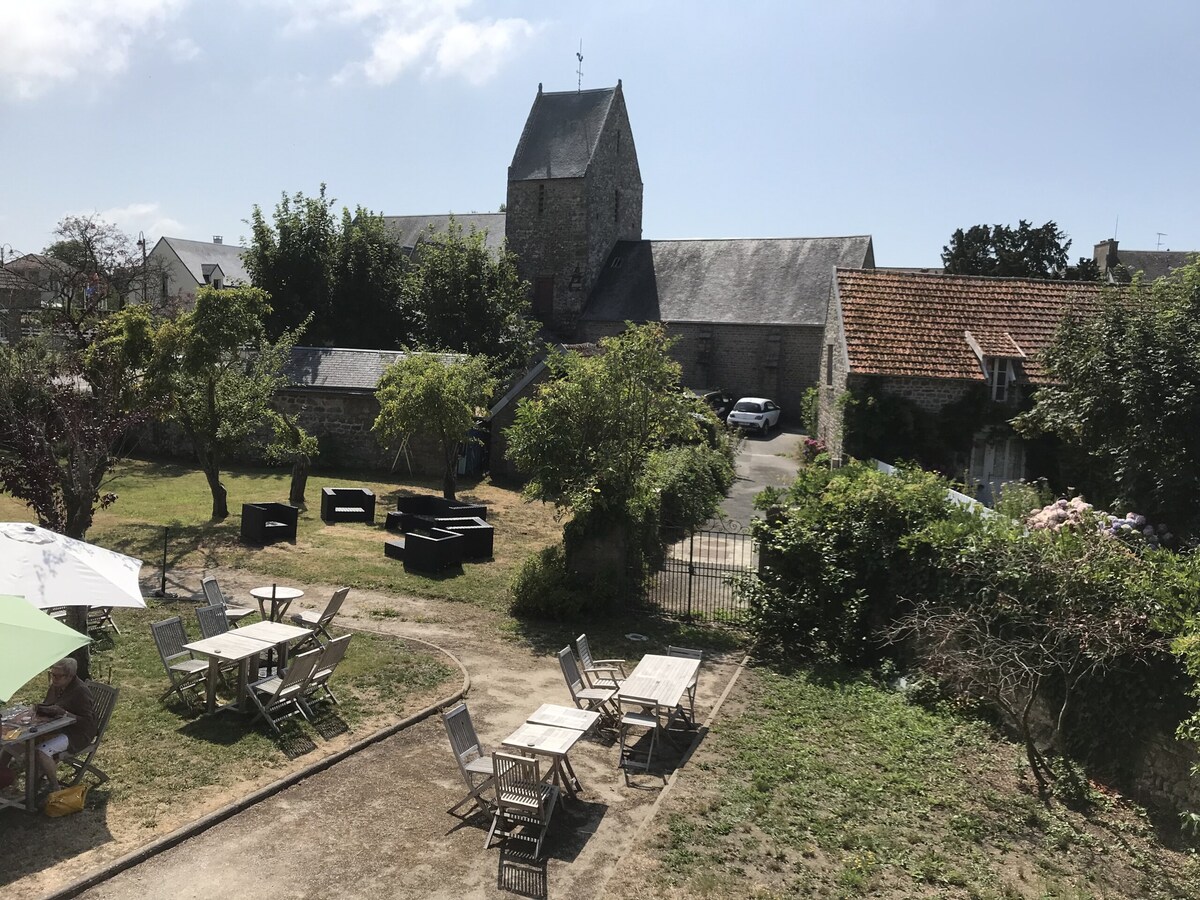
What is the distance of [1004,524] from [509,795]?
7.10 meters

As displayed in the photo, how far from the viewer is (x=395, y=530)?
62.5 feet

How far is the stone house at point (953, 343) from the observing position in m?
20.4

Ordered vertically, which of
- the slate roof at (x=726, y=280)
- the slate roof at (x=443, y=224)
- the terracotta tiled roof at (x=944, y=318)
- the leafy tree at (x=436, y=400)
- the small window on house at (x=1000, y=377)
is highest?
the slate roof at (x=443, y=224)

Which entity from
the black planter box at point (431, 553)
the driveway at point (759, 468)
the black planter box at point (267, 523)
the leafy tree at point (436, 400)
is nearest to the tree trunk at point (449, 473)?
the leafy tree at point (436, 400)

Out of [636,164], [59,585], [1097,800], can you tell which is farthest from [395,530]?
[636,164]

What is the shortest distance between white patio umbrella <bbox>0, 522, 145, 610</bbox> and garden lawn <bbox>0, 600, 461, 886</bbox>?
1.42 m

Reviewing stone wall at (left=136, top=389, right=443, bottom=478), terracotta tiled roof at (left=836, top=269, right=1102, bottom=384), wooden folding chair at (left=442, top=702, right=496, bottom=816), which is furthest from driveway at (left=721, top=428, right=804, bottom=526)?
wooden folding chair at (left=442, top=702, right=496, bottom=816)

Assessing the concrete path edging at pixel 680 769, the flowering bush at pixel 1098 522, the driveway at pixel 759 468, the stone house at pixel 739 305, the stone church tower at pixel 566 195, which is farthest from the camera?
the stone church tower at pixel 566 195

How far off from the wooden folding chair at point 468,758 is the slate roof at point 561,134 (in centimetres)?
3717

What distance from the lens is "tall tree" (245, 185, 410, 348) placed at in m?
34.9

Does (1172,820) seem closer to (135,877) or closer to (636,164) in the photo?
(135,877)

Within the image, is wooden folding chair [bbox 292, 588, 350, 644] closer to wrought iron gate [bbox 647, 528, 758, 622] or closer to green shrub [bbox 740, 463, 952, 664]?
wrought iron gate [bbox 647, 528, 758, 622]

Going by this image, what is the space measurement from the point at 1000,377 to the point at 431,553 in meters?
13.9

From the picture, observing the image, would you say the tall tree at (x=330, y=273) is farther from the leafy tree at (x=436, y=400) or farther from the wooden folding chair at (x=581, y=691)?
the wooden folding chair at (x=581, y=691)
